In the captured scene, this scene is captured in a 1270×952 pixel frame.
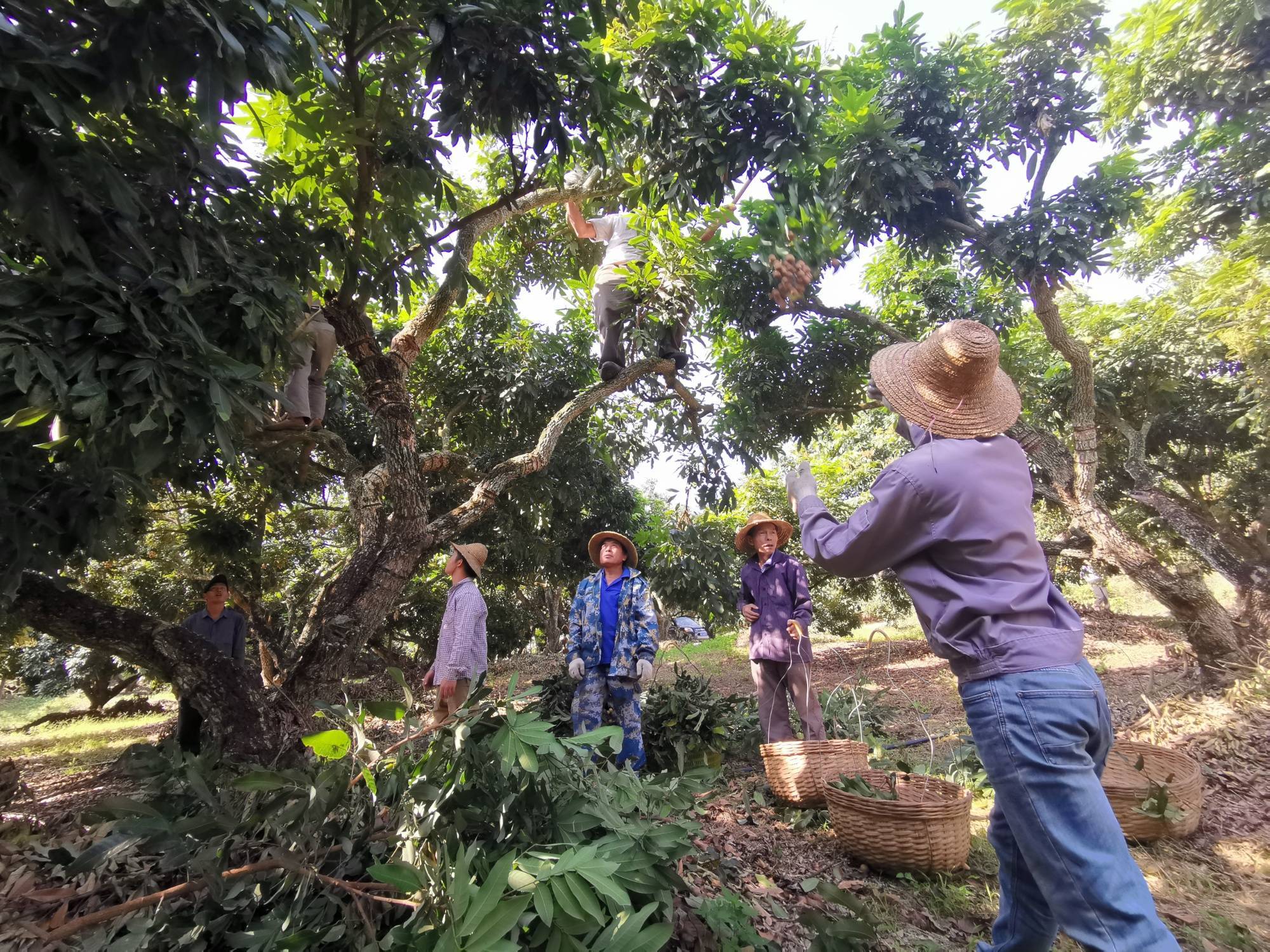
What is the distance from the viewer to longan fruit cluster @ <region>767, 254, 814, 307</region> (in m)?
5.03

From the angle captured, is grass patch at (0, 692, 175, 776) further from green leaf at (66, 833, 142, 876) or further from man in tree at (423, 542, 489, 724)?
green leaf at (66, 833, 142, 876)

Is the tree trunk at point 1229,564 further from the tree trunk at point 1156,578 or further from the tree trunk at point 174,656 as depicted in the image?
the tree trunk at point 174,656

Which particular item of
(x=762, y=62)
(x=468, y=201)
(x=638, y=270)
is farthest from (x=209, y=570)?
(x=762, y=62)

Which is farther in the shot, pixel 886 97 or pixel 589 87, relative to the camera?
pixel 886 97

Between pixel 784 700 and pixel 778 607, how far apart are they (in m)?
0.77

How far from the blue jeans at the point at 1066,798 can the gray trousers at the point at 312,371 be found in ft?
14.3

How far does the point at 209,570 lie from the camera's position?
823 centimetres

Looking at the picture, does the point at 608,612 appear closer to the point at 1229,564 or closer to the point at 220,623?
the point at 220,623

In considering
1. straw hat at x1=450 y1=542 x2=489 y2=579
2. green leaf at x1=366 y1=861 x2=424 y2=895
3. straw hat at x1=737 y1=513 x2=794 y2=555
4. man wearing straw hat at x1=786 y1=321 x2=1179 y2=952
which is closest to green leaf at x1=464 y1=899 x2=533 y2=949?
green leaf at x1=366 y1=861 x2=424 y2=895

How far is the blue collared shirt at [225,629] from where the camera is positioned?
209 inches

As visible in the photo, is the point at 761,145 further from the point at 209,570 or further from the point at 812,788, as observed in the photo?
the point at 209,570

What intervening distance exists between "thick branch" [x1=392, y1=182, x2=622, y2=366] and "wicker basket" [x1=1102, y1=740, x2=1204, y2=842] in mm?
4813

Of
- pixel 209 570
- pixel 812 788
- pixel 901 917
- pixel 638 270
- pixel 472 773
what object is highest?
pixel 638 270

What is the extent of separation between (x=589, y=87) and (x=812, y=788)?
14.1ft
